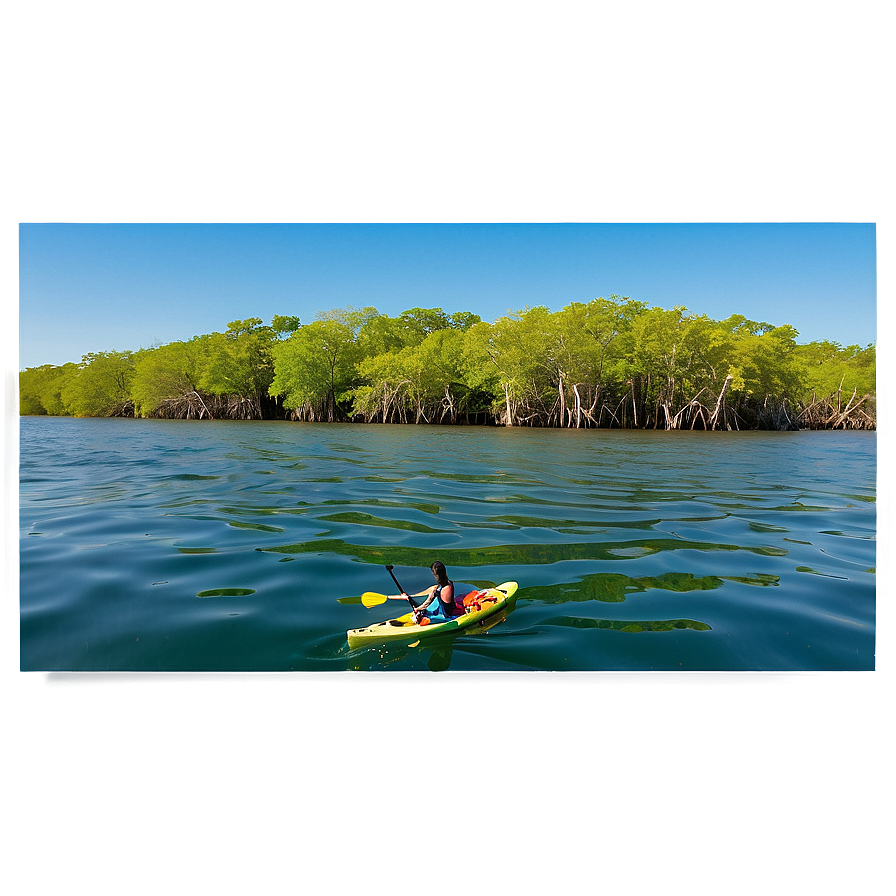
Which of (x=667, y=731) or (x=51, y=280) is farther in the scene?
(x=51, y=280)

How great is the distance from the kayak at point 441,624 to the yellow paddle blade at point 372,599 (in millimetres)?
107

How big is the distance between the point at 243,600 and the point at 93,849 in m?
1.31

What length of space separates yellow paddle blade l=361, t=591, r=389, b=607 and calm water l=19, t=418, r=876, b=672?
7 centimetres

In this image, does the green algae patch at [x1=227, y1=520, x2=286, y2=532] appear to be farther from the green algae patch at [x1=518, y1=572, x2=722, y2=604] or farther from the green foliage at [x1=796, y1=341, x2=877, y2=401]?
the green foliage at [x1=796, y1=341, x2=877, y2=401]

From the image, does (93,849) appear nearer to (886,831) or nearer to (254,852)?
(254,852)

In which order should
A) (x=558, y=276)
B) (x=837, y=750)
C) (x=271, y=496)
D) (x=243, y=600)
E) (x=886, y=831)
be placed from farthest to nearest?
(x=271, y=496) < (x=558, y=276) < (x=243, y=600) < (x=837, y=750) < (x=886, y=831)

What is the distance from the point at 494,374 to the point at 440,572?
2.10 metres

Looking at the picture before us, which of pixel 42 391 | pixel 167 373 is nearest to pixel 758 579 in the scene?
pixel 167 373

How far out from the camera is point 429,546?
409 centimetres

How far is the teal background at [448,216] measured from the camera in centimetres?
246

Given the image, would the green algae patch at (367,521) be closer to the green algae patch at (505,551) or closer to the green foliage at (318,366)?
the green algae patch at (505,551)

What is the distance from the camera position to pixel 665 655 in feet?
11.0

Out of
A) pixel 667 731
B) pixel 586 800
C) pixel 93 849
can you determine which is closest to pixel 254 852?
pixel 93 849

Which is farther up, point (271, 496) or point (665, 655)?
point (271, 496)
